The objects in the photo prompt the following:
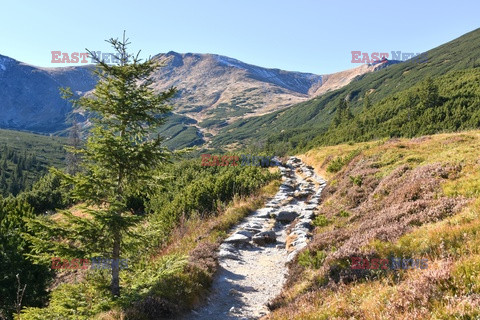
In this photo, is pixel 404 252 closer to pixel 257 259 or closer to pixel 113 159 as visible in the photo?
pixel 257 259

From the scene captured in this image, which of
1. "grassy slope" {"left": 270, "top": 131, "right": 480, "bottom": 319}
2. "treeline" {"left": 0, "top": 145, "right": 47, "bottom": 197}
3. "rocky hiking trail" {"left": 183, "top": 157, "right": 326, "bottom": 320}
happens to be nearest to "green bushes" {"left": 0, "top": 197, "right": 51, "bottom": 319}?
"rocky hiking trail" {"left": 183, "top": 157, "right": 326, "bottom": 320}

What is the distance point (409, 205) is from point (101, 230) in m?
9.56

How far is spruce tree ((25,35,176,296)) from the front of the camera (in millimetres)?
7137

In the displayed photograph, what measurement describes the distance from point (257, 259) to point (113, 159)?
739 centimetres

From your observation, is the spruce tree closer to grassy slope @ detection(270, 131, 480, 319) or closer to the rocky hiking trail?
the rocky hiking trail

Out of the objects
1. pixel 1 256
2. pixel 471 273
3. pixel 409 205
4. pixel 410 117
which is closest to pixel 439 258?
pixel 471 273

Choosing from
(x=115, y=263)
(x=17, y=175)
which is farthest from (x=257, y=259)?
(x=17, y=175)

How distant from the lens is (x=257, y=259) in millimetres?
12281

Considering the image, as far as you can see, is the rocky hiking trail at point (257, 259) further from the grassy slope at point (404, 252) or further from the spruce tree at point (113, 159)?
the spruce tree at point (113, 159)

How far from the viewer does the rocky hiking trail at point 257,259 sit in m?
8.52

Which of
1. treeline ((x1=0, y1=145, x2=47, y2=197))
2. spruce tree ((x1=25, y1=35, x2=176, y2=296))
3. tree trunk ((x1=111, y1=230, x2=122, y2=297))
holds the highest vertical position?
spruce tree ((x1=25, y1=35, x2=176, y2=296))

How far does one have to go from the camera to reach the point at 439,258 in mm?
6152

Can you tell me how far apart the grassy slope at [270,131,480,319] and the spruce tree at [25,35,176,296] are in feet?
15.0

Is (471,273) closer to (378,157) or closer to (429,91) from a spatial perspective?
(378,157)
